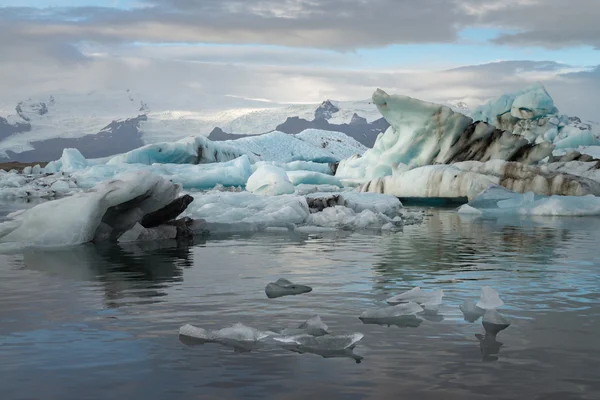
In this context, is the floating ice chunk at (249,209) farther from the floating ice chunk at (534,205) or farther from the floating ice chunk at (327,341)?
the floating ice chunk at (327,341)

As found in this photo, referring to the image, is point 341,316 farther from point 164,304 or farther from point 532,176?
point 532,176

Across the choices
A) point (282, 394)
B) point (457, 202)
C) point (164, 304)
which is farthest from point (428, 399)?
point (457, 202)

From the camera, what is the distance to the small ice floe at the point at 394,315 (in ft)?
19.1

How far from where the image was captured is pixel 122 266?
945cm

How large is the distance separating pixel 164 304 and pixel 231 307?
24.3 inches

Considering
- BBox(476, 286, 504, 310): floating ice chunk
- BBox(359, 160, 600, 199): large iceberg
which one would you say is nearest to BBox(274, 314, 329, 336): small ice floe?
BBox(476, 286, 504, 310): floating ice chunk

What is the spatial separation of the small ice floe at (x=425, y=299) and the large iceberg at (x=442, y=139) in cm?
2371

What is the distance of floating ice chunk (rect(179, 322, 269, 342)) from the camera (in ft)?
16.6

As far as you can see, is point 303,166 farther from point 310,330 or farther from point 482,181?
point 310,330

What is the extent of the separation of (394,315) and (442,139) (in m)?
26.9

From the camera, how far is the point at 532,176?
26.2 m

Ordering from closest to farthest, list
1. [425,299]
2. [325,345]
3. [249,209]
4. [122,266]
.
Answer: [325,345] < [425,299] < [122,266] < [249,209]

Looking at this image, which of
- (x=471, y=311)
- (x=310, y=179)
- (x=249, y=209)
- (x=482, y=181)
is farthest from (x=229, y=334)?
(x=310, y=179)

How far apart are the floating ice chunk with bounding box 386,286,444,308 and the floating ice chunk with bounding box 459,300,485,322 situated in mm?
222
